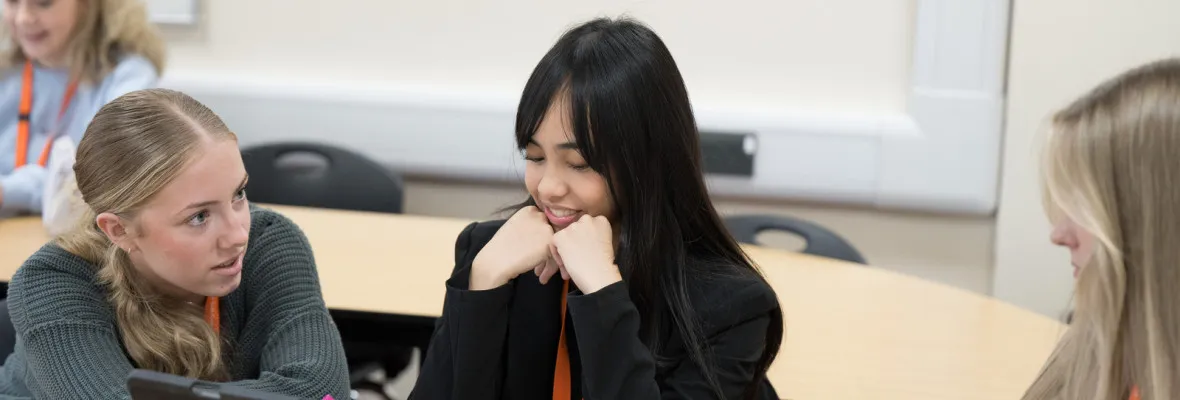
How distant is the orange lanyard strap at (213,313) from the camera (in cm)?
161

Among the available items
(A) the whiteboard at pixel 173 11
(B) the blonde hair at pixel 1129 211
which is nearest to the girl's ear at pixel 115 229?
(B) the blonde hair at pixel 1129 211

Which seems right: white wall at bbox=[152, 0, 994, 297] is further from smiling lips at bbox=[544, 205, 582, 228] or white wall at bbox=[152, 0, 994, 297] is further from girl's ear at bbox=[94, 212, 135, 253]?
girl's ear at bbox=[94, 212, 135, 253]

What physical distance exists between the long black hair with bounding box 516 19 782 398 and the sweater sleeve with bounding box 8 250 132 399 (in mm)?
589

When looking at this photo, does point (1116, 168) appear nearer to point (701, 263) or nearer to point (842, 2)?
point (701, 263)

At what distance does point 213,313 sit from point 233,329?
0.04 metres

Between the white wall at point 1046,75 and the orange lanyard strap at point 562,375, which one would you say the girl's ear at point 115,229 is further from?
the white wall at point 1046,75

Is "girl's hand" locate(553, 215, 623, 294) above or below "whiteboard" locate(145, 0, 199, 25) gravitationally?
below

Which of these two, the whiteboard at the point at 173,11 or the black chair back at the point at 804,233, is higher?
the whiteboard at the point at 173,11

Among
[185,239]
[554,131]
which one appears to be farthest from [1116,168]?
[185,239]

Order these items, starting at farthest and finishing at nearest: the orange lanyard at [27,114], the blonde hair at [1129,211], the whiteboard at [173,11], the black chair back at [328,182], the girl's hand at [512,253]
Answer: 1. the whiteboard at [173,11]
2. the black chair back at [328,182]
3. the orange lanyard at [27,114]
4. the girl's hand at [512,253]
5. the blonde hair at [1129,211]

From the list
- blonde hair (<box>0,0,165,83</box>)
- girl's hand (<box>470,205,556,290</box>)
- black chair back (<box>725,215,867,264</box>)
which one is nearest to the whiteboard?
blonde hair (<box>0,0,165,83</box>)

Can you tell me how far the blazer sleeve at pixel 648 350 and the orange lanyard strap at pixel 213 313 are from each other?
54 cm

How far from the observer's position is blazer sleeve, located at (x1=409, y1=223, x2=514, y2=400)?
56.8 inches

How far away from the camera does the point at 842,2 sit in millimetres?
3203
